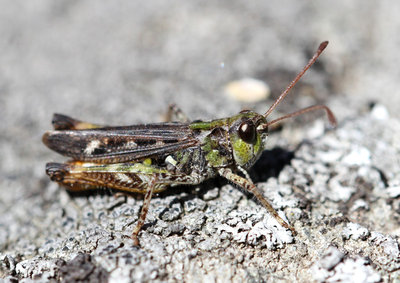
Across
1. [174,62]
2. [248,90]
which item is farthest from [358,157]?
[174,62]

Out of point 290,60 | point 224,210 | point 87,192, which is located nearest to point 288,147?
point 224,210

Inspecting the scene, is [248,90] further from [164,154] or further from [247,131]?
[164,154]

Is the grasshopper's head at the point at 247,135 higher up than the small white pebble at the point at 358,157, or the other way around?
the small white pebble at the point at 358,157

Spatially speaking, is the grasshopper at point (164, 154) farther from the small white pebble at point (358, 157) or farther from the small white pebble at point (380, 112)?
the small white pebble at point (380, 112)

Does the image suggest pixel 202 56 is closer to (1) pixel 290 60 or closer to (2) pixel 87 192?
(1) pixel 290 60

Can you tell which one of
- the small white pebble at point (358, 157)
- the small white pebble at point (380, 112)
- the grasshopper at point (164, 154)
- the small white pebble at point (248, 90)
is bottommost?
the grasshopper at point (164, 154)

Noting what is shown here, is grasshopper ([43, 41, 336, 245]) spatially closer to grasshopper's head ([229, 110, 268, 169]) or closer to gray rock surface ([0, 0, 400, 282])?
grasshopper's head ([229, 110, 268, 169])

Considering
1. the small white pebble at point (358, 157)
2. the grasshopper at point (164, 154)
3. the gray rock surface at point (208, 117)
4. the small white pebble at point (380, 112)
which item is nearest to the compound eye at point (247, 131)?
the grasshopper at point (164, 154)

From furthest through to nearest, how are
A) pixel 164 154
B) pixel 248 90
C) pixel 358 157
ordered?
pixel 248 90 < pixel 358 157 < pixel 164 154

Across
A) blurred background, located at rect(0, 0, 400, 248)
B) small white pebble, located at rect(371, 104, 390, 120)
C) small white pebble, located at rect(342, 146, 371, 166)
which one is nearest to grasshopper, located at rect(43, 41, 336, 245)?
small white pebble, located at rect(342, 146, 371, 166)
